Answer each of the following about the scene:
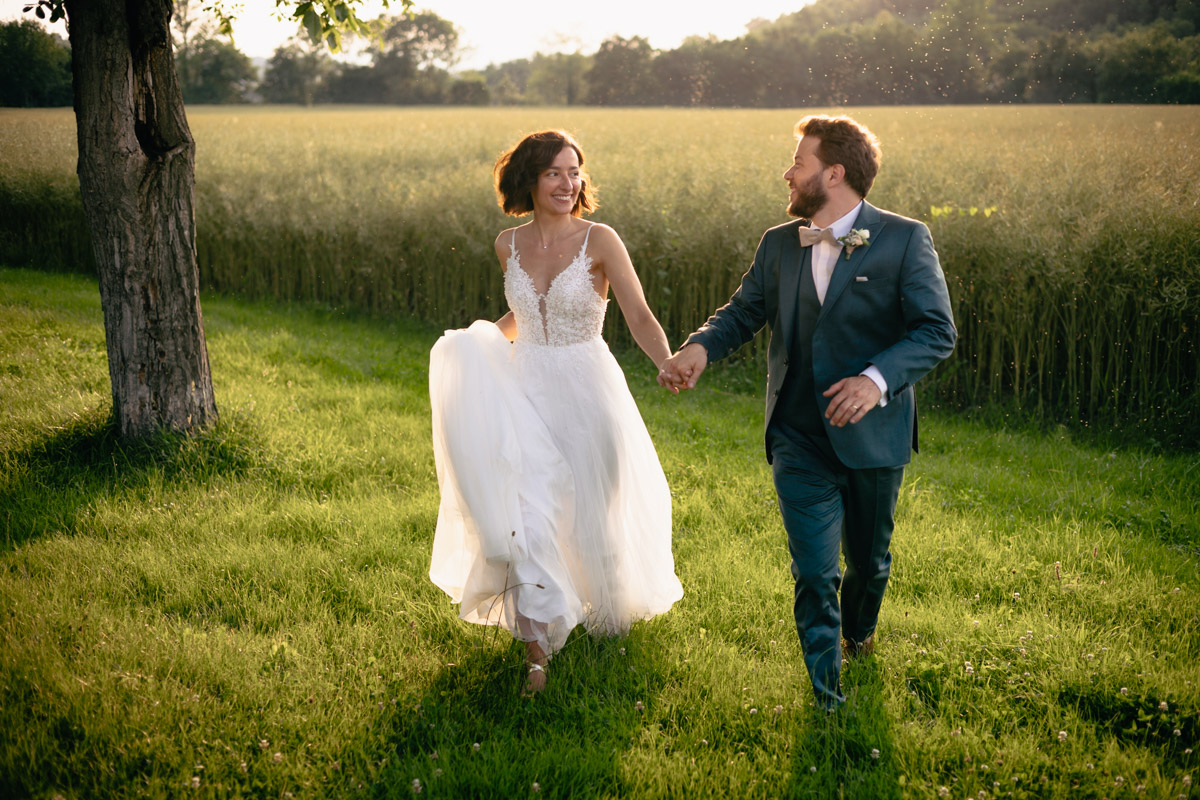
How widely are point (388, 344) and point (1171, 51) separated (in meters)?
10.9

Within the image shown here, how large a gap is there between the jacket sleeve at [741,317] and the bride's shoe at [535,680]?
59.8 inches

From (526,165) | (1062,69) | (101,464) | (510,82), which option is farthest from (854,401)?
(510,82)

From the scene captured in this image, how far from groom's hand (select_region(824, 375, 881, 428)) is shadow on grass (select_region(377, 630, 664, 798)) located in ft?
4.74

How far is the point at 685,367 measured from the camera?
3.47m

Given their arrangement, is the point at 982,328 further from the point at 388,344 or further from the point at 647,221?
the point at 388,344

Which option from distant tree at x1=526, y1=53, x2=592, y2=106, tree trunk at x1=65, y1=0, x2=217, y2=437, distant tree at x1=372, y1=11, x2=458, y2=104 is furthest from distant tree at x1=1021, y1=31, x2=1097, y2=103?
distant tree at x1=372, y1=11, x2=458, y2=104

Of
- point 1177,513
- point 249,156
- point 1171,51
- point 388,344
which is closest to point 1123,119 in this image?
A: point 1171,51

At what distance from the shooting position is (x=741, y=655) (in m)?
3.86

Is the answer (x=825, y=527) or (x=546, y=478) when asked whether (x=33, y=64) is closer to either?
(x=546, y=478)

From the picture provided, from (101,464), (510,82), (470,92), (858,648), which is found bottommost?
(858,648)

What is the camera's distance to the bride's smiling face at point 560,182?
12.7 feet

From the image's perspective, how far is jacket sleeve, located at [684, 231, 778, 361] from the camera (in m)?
3.61

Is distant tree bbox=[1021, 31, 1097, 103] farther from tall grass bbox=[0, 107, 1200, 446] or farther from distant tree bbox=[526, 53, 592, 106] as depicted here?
distant tree bbox=[526, 53, 592, 106]

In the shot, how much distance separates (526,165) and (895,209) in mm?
6831
